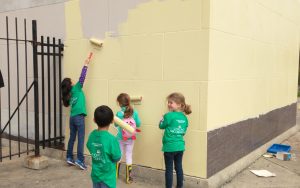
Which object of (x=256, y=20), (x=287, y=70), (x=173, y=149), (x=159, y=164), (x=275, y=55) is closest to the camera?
(x=173, y=149)

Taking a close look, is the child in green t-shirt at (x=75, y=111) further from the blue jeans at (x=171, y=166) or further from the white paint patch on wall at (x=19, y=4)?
the blue jeans at (x=171, y=166)

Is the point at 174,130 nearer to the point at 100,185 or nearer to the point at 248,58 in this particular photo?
the point at 100,185

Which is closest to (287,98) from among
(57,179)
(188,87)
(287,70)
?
(287,70)

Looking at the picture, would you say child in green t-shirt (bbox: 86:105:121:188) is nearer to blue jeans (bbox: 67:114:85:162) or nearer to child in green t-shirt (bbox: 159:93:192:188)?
child in green t-shirt (bbox: 159:93:192:188)

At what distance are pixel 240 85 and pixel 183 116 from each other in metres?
1.60

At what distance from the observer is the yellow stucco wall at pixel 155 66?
4.69 metres

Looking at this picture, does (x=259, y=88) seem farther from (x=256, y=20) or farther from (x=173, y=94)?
(x=173, y=94)

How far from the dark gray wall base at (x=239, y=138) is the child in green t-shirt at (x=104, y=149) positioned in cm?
176

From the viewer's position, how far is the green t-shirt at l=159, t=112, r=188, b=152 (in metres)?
4.42

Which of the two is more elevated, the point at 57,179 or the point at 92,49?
the point at 92,49

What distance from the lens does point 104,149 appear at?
3.32 meters

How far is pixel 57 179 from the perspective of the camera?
5238 millimetres

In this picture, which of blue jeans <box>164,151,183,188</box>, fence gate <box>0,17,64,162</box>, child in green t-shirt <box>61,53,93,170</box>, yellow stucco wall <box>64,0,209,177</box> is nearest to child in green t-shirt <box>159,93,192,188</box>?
blue jeans <box>164,151,183,188</box>

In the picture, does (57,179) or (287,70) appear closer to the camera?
(57,179)
